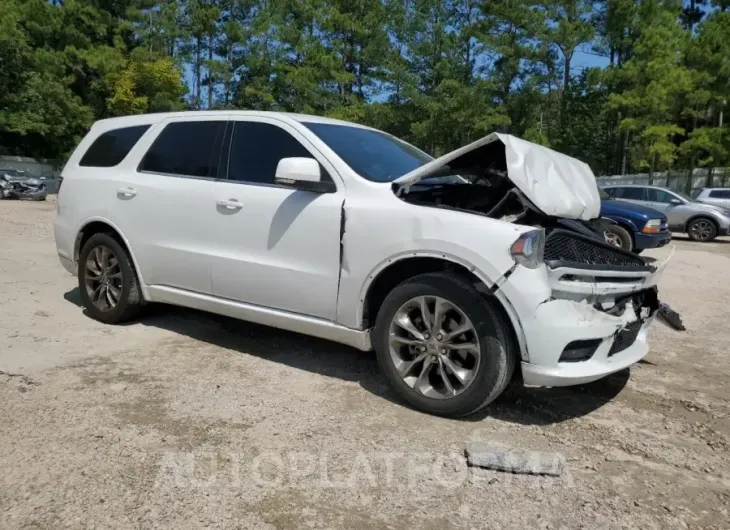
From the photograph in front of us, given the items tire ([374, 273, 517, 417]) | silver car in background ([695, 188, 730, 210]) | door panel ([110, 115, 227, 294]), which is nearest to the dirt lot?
tire ([374, 273, 517, 417])

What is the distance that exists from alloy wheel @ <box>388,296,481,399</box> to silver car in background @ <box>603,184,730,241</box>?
49.1 ft

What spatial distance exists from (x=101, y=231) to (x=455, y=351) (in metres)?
3.38

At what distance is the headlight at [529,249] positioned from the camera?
10.6ft

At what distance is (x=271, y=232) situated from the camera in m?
4.16

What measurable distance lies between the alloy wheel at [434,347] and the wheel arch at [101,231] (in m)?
2.39

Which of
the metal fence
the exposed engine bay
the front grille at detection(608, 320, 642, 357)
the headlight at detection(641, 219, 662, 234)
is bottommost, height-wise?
the front grille at detection(608, 320, 642, 357)

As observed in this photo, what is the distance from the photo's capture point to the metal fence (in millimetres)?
29891

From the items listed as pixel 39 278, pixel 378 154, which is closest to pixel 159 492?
pixel 378 154

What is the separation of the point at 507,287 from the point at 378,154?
63.4 inches

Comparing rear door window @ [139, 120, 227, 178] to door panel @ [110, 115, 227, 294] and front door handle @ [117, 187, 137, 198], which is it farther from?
front door handle @ [117, 187, 137, 198]

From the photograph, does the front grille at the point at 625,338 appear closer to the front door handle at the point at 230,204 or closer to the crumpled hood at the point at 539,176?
the crumpled hood at the point at 539,176

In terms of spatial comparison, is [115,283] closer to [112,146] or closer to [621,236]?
[112,146]

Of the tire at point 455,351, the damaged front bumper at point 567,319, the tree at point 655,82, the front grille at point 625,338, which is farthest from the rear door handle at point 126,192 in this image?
the tree at point 655,82

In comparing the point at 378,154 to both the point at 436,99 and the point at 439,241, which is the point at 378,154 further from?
the point at 436,99
